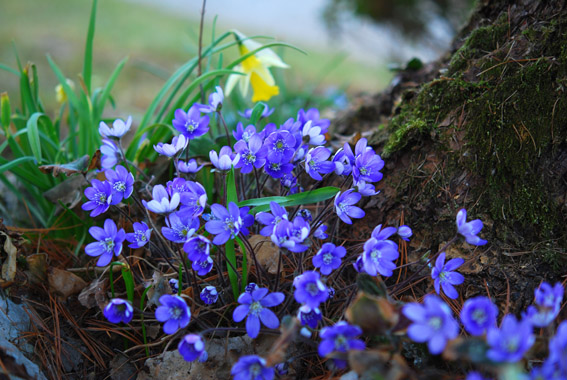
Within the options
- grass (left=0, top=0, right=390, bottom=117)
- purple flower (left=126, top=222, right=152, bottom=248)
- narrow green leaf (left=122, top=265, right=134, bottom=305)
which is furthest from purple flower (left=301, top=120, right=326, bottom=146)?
grass (left=0, top=0, right=390, bottom=117)

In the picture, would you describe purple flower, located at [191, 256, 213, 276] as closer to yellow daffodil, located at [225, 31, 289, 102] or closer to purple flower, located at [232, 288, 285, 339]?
purple flower, located at [232, 288, 285, 339]

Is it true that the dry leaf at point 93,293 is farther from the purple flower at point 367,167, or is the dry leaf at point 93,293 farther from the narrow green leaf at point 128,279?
the purple flower at point 367,167

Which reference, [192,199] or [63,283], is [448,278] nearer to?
[192,199]

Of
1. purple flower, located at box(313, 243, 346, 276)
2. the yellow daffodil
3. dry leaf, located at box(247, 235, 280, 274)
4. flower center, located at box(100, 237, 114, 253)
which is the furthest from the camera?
the yellow daffodil

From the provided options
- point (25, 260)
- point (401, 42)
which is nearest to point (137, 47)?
point (401, 42)

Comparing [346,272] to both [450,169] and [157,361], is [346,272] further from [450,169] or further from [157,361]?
[157,361]

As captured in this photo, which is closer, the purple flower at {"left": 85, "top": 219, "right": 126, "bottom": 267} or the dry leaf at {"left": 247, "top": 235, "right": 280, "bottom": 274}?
the purple flower at {"left": 85, "top": 219, "right": 126, "bottom": 267}
